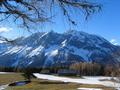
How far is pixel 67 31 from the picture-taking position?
8852 mm

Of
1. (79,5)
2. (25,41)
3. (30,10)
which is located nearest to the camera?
(79,5)

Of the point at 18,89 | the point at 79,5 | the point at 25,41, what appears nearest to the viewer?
the point at 79,5

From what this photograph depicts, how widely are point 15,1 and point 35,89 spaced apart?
61.5 m

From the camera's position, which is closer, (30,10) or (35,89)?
(30,10)

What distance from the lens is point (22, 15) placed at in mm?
8562

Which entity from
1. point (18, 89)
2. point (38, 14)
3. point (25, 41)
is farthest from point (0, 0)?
point (18, 89)

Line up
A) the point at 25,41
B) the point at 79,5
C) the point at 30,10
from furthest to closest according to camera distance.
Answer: the point at 25,41
the point at 30,10
the point at 79,5

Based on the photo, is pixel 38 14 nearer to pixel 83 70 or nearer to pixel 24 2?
pixel 24 2

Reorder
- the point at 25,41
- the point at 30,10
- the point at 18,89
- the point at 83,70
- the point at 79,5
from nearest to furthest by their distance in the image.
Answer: the point at 79,5 < the point at 30,10 < the point at 25,41 < the point at 18,89 < the point at 83,70

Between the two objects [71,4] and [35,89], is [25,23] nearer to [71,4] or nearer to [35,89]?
[71,4]

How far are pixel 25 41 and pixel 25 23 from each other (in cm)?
204

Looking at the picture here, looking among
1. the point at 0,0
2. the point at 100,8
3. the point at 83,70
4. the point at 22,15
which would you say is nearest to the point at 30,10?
the point at 22,15

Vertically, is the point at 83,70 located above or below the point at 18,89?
above

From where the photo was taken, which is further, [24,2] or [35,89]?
[35,89]
